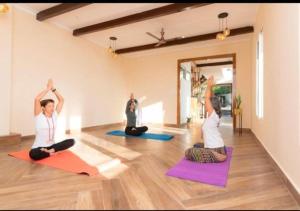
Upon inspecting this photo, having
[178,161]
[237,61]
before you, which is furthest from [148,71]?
[178,161]

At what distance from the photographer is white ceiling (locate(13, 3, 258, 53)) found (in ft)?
13.3

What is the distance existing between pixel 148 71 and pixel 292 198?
6333 millimetres

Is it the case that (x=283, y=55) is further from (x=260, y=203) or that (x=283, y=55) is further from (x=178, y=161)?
(x=178, y=161)

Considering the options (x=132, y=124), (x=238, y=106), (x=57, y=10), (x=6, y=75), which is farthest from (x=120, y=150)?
(x=238, y=106)

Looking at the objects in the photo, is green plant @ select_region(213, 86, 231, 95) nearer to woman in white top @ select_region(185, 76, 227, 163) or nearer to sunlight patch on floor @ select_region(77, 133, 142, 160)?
sunlight patch on floor @ select_region(77, 133, 142, 160)

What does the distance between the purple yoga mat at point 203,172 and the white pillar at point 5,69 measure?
3.33m

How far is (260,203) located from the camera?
155 cm

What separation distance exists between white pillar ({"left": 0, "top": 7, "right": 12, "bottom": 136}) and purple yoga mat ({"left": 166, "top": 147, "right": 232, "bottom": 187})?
3330 millimetres

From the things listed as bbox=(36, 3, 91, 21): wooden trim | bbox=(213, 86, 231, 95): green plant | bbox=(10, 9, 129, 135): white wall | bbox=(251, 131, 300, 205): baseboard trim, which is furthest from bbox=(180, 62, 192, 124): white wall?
bbox=(213, 86, 231, 95): green plant

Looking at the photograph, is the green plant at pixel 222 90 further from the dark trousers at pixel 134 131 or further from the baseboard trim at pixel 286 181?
the baseboard trim at pixel 286 181

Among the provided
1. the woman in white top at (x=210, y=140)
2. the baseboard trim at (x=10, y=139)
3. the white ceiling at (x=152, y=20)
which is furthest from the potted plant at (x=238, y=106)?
the baseboard trim at (x=10, y=139)

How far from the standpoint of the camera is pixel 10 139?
3.63 meters

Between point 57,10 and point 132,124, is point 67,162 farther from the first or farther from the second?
point 57,10

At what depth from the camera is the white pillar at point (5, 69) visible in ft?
12.0
